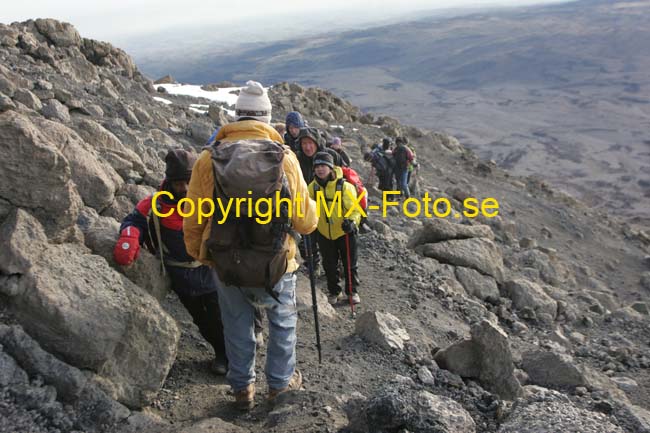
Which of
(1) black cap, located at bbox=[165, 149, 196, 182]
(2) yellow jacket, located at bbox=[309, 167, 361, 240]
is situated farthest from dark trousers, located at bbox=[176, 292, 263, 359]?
(2) yellow jacket, located at bbox=[309, 167, 361, 240]

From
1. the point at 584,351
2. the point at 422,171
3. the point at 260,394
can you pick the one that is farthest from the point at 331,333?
the point at 422,171

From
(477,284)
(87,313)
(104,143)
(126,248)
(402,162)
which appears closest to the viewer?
(87,313)

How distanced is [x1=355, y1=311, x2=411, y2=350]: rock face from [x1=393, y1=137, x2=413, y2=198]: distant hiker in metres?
9.21

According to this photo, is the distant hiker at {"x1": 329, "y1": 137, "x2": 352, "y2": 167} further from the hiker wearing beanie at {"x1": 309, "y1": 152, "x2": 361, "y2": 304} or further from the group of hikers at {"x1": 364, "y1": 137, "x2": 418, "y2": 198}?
the group of hikers at {"x1": 364, "y1": 137, "x2": 418, "y2": 198}

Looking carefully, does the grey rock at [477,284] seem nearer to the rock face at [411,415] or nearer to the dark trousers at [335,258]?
the dark trousers at [335,258]

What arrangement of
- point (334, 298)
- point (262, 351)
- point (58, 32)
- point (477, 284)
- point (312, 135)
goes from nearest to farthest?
point (262, 351) → point (312, 135) → point (334, 298) → point (477, 284) → point (58, 32)

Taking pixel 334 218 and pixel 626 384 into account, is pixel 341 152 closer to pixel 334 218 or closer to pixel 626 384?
pixel 334 218

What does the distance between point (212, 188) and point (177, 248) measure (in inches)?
42.7

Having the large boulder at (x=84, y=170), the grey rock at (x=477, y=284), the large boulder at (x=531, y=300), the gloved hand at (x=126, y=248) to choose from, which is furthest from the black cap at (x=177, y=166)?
the large boulder at (x=531, y=300)

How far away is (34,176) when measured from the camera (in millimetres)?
3395

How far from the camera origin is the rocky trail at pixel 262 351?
3.07 metres

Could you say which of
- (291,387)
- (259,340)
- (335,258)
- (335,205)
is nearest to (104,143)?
(335,205)

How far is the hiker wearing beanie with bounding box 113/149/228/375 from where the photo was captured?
12.5ft

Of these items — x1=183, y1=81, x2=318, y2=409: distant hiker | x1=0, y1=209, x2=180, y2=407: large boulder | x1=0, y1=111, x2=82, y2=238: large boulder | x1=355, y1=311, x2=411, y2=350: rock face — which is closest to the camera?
x1=183, y1=81, x2=318, y2=409: distant hiker
